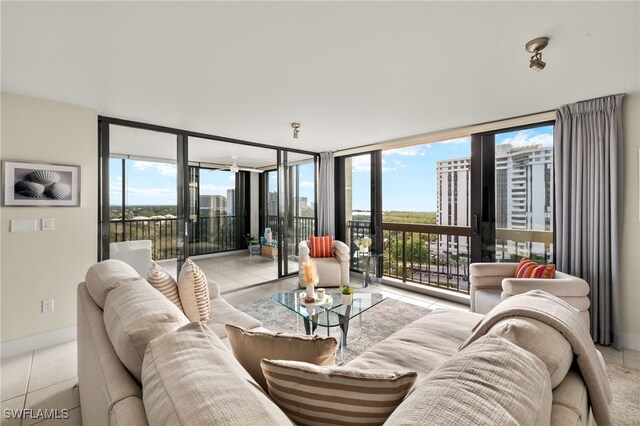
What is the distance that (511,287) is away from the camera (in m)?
2.46

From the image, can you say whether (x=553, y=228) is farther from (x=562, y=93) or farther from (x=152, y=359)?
(x=152, y=359)

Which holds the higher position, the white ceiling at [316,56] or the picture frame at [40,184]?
the white ceiling at [316,56]

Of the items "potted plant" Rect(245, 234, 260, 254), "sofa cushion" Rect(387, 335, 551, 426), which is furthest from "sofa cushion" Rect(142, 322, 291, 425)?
"potted plant" Rect(245, 234, 260, 254)

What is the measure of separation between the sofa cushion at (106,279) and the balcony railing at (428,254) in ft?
12.8

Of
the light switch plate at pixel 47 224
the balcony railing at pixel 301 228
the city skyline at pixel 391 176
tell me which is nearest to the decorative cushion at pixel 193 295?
the light switch plate at pixel 47 224

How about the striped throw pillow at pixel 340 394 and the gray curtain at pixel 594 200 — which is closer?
the striped throw pillow at pixel 340 394

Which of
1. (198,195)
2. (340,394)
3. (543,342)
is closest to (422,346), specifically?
(543,342)

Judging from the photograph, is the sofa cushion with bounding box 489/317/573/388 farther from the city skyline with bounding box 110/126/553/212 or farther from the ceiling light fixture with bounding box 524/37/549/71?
the city skyline with bounding box 110/126/553/212

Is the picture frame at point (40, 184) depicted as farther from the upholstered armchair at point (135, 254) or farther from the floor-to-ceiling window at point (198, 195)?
the upholstered armchair at point (135, 254)

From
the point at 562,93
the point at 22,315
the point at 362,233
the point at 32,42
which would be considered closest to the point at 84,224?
the point at 22,315

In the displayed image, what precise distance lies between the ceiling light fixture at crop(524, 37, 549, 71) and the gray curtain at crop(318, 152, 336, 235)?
3.64m

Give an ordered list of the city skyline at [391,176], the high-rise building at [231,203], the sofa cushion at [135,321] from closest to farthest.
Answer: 1. the sofa cushion at [135,321]
2. the city skyline at [391,176]
3. the high-rise building at [231,203]

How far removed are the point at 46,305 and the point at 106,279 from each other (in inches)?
75.2

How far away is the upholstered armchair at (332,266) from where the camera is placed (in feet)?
14.0
